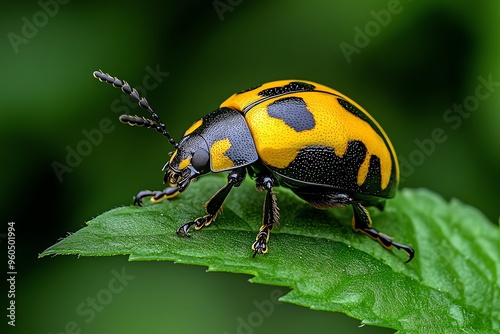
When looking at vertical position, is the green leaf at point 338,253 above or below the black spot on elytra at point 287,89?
below

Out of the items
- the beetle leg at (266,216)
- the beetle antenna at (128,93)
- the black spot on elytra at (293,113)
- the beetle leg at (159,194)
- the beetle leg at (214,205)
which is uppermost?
the beetle antenna at (128,93)

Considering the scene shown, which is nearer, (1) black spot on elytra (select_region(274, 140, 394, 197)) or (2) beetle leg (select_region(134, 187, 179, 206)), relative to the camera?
(1) black spot on elytra (select_region(274, 140, 394, 197))

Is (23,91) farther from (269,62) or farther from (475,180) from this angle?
(475,180)

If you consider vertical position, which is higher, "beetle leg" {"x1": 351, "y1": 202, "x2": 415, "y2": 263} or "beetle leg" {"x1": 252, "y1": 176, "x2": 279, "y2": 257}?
"beetle leg" {"x1": 252, "y1": 176, "x2": 279, "y2": 257}

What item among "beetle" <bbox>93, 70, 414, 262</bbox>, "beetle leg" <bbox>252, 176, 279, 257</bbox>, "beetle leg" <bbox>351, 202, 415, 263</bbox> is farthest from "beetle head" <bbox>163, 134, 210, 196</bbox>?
"beetle leg" <bbox>351, 202, 415, 263</bbox>

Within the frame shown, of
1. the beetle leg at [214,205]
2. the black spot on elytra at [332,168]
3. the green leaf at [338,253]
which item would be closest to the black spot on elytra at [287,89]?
the black spot on elytra at [332,168]

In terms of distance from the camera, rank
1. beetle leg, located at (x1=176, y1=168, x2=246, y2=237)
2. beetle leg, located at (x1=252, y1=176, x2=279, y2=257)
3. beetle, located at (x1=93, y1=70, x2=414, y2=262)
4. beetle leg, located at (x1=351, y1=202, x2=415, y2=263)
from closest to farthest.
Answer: beetle leg, located at (x1=252, y1=176, x2=279, y2=257) → beetle leg, located at (x1=176, y1=168, x2=246, y2=237) → beetle, located at (x1=93, y1=70, x2=414, y2=262) → beetle leg, located at (x1=351, y1=202, x2=415, y2=263)

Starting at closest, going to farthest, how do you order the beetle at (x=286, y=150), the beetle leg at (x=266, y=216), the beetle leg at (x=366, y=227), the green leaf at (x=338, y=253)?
1. the green leaf at (x=338, y=253)
2. the beetle leg at (x=266, y=216)
3. the beetle at (x=286, y=150)
4. the beetle leg at (x=366, y=227)

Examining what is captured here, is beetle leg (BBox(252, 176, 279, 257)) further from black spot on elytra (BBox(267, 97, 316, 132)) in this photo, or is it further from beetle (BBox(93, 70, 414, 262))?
black spot on elytra (BBox(267, 97, 316, 132))

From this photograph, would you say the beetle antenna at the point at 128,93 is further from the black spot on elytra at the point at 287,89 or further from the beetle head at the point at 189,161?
the black spot on elytra at the point at 287,89
